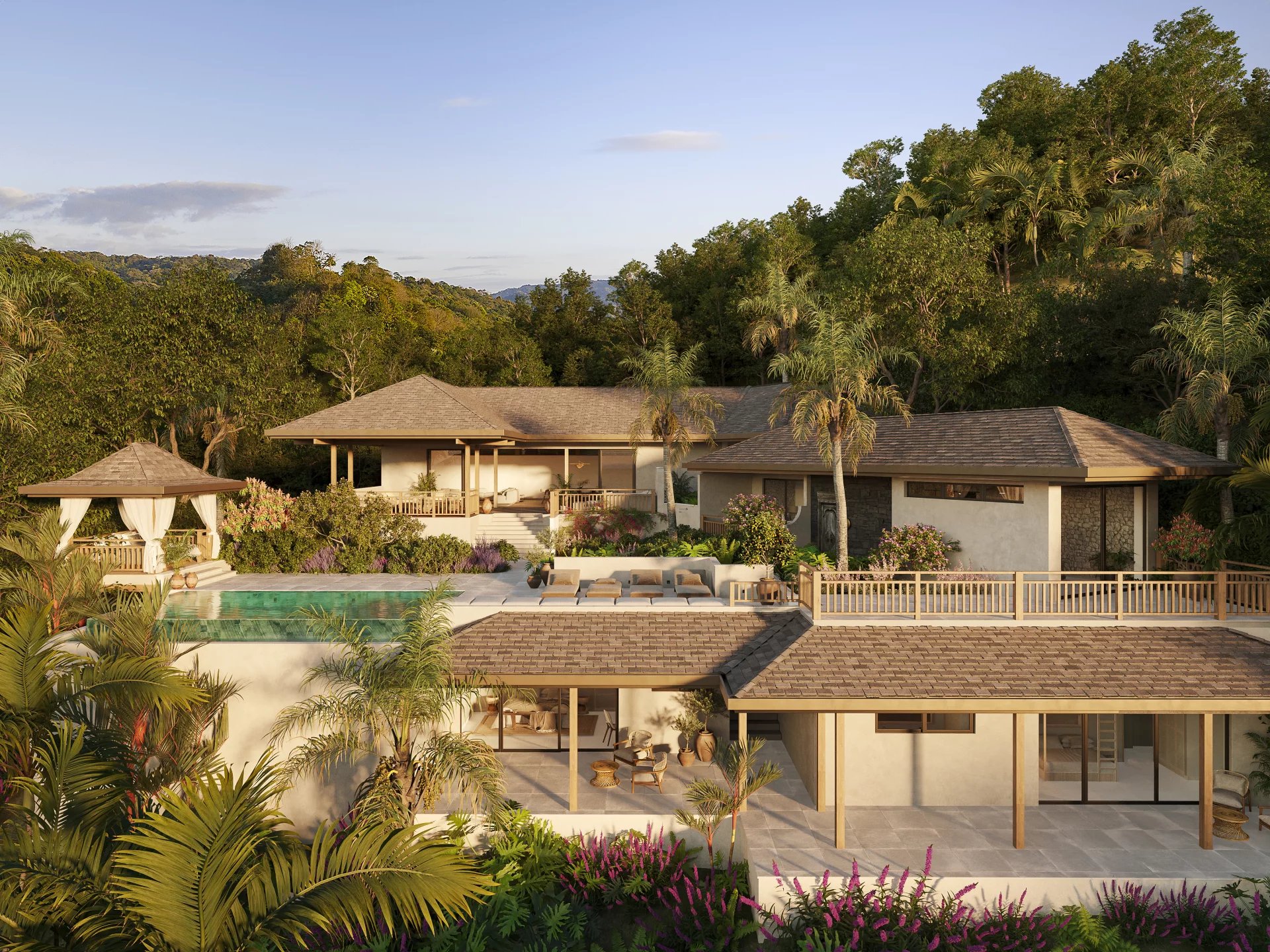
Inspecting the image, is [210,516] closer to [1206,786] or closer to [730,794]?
[730,794]

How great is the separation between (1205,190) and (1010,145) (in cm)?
932

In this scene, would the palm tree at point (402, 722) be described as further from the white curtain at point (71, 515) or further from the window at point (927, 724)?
the white curtain at point (71, 515)

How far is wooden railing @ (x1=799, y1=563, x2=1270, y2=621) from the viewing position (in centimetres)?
1438

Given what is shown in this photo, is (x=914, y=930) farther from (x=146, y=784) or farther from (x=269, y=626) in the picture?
(x=269, y=626)

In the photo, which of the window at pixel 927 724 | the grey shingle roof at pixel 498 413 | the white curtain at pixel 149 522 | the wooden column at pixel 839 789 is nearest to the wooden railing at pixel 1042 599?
the window at pixel 927 724

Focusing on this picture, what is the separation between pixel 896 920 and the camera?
11.3 m

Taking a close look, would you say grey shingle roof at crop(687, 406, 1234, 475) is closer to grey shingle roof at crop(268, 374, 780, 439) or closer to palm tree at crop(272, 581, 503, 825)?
grey shingle roof at crop(268, 374, 780, 439)

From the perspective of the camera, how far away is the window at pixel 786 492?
2444cm

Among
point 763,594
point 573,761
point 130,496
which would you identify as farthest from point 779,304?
point 573,761

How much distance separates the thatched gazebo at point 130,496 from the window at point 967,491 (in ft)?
60.9

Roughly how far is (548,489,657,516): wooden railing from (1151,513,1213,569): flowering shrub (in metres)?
14.4

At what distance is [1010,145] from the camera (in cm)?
3425

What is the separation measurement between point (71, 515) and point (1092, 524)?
24.3m

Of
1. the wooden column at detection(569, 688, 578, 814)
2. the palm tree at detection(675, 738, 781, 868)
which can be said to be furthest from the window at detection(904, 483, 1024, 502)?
the wooden column at detection(569, 688, 578, 814)
